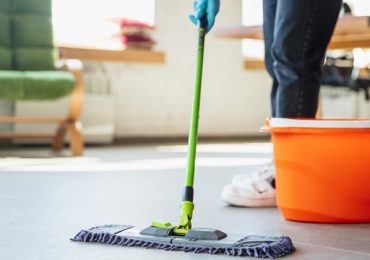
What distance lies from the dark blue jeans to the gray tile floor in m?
0.29

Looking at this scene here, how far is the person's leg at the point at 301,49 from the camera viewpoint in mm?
1512

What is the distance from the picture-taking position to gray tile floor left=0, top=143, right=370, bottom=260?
113 centimetres

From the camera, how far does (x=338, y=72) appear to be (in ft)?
14.2

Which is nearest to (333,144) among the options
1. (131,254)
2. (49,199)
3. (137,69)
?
(131,254)

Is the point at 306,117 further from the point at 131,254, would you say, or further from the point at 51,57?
the point at 51,57

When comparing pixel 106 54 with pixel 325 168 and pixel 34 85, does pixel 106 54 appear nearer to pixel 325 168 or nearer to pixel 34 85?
pixel 34 85

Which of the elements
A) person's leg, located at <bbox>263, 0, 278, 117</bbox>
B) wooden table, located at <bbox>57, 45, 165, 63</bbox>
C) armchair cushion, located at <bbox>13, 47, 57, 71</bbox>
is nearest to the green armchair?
armchair cushion, located at <bbox>13, 47, 57, 71</bbox>

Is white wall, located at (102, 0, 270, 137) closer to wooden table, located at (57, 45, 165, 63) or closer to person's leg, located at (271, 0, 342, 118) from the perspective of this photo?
wooden table, located at (57, 45, 165, 63)

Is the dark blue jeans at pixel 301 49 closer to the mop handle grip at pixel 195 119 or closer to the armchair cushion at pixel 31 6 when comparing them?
the mop handle grip at pixel 195 119

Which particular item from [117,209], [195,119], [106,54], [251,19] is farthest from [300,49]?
[251,19]

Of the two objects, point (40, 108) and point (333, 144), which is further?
point (40, 108)

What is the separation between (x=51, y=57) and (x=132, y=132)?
3.63ft

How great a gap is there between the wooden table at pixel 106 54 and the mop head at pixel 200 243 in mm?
2993

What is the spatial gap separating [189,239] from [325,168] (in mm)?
450
